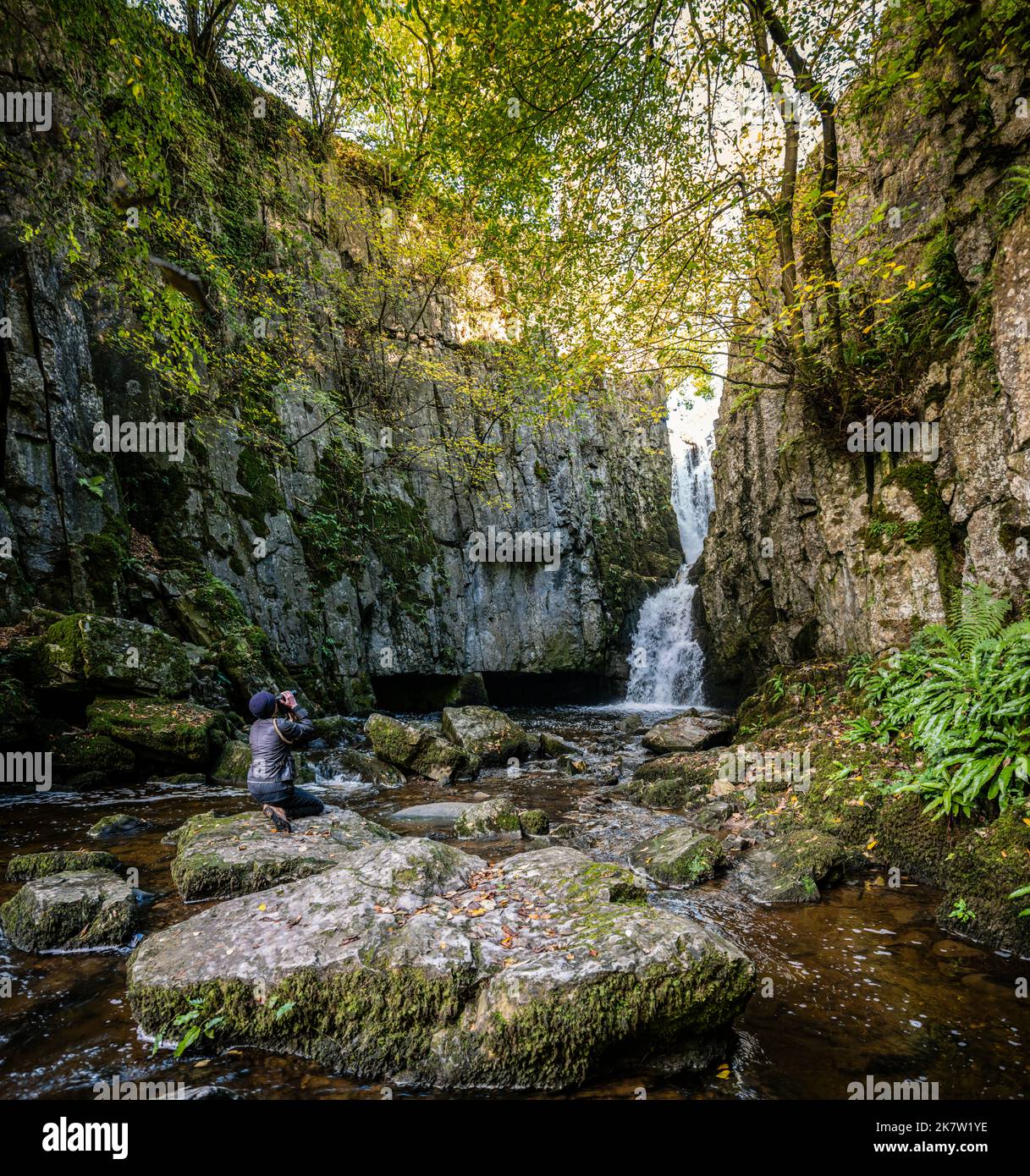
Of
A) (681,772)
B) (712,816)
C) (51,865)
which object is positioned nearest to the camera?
(51,865)

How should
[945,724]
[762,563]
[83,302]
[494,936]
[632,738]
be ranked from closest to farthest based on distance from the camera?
[494,936] < [945,724] < [83,302] < [632,738] < [762,563]

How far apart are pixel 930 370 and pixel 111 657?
13.6 m

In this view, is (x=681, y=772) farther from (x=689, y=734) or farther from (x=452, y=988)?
(x=452, y=988)

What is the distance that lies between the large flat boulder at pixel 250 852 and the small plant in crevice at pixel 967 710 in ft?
19.8

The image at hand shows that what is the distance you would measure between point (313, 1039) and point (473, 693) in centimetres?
1654

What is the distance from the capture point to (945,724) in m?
5.51

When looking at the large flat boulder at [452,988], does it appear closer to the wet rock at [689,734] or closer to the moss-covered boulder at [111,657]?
the moss-covered boulder at [111,657]

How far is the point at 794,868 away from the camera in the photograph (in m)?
5.23

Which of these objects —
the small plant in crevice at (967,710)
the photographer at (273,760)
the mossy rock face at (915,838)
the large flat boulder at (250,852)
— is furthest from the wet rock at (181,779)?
the small plant in crevice at (967,710)

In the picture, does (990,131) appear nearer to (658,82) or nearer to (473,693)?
(658,82)

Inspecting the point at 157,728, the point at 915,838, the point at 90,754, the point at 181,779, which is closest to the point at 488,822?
the point at 915,838

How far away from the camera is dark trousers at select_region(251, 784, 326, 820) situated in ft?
19.7

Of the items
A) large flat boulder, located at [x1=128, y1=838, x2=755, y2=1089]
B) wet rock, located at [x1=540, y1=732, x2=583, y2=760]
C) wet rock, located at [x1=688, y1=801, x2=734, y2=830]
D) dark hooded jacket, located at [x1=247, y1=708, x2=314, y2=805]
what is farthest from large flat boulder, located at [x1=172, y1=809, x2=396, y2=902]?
wet rock, located at [x1=540, y1=732, x2=583, y2=760]
